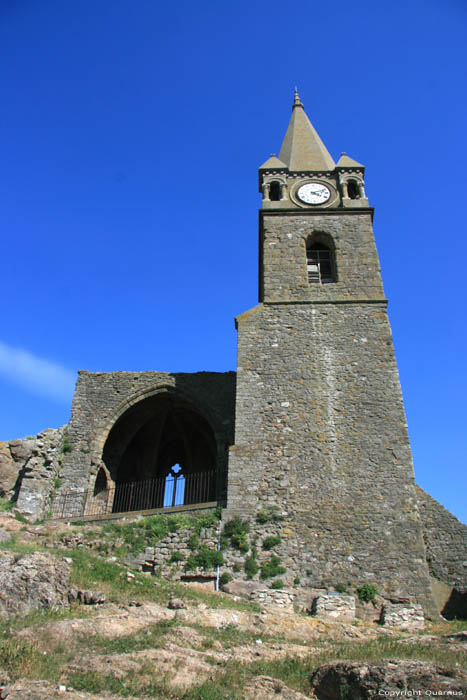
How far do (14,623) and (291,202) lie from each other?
53.1 ft

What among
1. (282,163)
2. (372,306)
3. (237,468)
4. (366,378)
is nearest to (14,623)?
(237,468)

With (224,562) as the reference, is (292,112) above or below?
above

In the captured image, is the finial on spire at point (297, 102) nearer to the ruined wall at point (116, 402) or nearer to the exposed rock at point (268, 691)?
the ruined wall at point (116, 402)

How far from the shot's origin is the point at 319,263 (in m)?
18.7

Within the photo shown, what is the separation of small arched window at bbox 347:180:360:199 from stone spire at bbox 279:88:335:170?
1441 mm

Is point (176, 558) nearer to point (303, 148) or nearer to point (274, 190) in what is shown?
point (274, 190)

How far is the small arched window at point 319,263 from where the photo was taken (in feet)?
59.6

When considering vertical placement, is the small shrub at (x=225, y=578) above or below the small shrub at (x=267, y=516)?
below

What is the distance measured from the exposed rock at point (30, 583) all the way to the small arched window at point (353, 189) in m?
16.1

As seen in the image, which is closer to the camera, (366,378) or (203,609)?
(203,609)

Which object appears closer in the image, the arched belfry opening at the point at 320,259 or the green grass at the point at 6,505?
the green grass at the point at 6,505

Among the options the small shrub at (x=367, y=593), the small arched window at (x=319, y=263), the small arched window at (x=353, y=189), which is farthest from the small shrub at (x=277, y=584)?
the small arched window at (x=353, y=189)

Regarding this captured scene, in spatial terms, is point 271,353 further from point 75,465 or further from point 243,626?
point 243,626

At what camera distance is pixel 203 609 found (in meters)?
9.44
